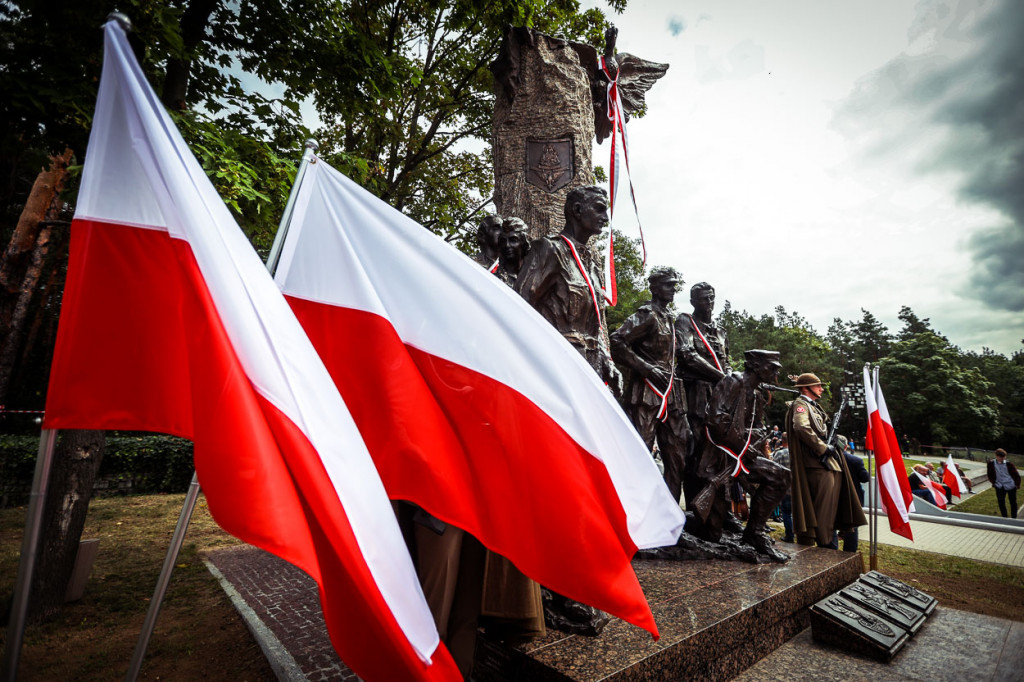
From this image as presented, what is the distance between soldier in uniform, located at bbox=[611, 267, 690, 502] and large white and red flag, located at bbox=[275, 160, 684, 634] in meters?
3.34

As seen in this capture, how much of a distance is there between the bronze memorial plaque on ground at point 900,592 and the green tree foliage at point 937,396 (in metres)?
52.2

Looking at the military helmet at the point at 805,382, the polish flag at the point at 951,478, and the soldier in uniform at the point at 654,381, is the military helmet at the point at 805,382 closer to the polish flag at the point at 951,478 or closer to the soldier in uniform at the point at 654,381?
the soldier in uniform at the point at 654,381

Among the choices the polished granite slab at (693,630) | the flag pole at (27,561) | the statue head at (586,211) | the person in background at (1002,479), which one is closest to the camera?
the flag pole at (27,561)

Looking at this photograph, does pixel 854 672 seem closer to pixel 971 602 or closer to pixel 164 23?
→ pixel 971 602

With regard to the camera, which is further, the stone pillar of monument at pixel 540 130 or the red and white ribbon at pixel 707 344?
the red and white ribbon at pixel 707 344

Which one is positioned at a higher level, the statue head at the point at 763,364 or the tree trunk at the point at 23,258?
the tree trunk at the point at 23,258

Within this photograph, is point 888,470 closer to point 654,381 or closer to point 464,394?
point 654,381

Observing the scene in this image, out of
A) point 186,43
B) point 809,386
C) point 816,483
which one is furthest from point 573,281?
point 186,43

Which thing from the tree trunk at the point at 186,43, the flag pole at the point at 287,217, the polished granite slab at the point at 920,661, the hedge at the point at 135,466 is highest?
the tree trunk at the point at 186,43

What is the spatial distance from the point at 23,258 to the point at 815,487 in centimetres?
1434

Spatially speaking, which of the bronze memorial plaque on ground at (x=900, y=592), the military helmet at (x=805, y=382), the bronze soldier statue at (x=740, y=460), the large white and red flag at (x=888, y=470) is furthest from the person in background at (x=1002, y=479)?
the bronze soldier statue at (x=740, y=460)

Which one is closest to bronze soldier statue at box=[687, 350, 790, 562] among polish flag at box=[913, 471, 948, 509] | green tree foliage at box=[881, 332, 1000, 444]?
polish flag at box=[913, 471, 948, 509]

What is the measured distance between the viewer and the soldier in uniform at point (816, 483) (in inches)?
246

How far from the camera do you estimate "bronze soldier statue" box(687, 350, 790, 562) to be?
17.4ft
